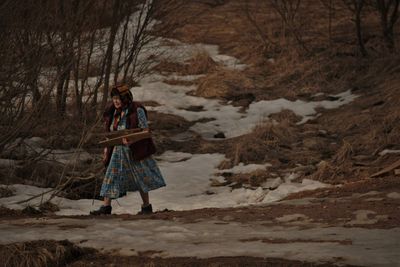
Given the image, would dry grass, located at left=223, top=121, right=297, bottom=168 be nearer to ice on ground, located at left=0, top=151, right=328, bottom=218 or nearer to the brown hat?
ice on ground, located at left=0, top=151, right=328, bottom=218

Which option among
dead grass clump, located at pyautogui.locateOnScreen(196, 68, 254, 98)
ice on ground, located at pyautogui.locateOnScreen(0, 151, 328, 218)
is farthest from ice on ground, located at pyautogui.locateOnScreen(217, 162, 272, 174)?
dead grass clump, located at pyautogui.locateOnScreen(196, 68, 254, 98)

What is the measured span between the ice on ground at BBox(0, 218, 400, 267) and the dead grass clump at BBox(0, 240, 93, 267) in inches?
10.2

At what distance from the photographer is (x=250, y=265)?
583cm

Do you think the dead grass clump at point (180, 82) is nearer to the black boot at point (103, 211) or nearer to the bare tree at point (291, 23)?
the bare tree at point (291, 23)

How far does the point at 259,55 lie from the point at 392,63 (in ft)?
12.8

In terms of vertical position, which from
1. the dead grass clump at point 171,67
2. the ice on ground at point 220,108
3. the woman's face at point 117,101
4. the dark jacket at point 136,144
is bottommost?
the dark jacket at point 136,144

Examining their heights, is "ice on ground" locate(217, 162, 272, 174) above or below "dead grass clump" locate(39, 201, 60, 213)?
above

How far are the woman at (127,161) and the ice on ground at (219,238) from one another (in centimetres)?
83

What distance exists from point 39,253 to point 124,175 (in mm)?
2646

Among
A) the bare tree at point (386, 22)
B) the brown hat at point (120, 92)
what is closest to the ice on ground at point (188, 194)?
the brown hat at point (120, 92)

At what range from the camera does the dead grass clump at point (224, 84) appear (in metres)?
16.5

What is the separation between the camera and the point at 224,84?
55.0ft

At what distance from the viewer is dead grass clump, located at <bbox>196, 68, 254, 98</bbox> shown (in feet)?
54.0

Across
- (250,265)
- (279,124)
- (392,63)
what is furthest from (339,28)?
(250,265)
